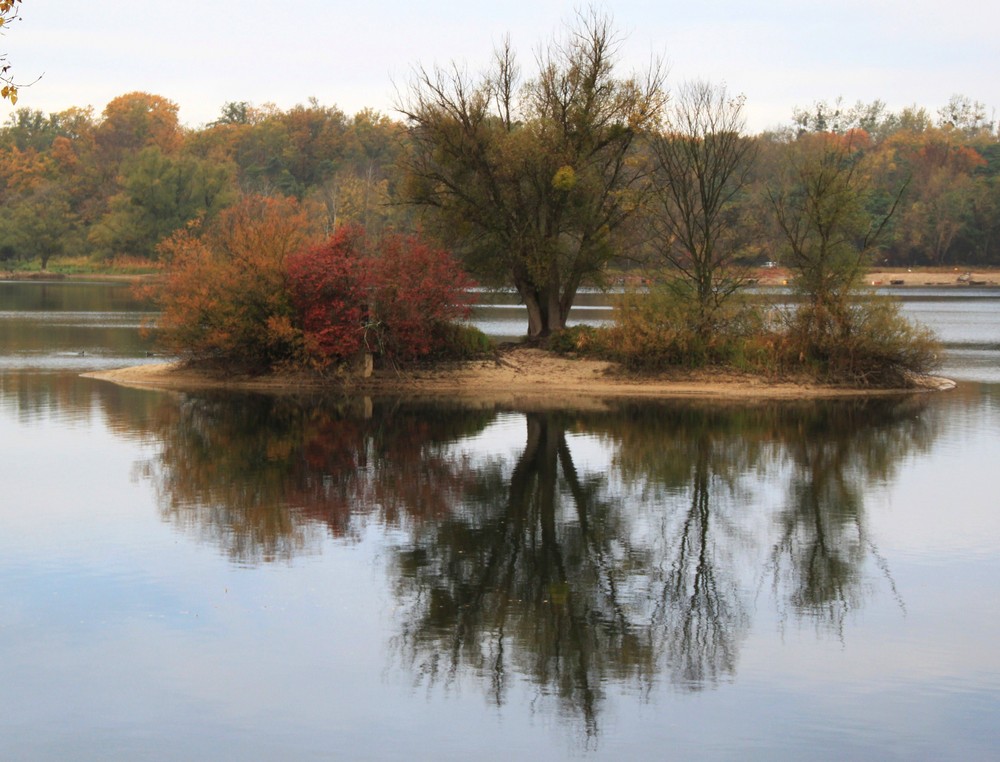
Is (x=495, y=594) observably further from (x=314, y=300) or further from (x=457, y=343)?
(x=457, y=343)

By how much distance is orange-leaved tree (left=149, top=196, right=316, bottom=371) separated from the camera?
3183 cm

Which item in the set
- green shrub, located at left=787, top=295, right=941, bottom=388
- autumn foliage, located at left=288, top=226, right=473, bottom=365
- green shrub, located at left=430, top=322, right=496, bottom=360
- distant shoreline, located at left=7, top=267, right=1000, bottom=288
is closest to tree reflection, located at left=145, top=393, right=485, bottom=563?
autumn foliage, located at left=288, top=226, right=473, bottom=365

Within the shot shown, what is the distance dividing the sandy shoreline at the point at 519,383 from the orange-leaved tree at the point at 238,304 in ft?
2.47

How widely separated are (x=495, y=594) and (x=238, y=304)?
67.5ft

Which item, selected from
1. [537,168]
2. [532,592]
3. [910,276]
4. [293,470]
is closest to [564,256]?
[537,168]

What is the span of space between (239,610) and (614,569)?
4372 mm

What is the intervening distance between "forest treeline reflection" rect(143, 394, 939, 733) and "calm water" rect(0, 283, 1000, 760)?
0.06m

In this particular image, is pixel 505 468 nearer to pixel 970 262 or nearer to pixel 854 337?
pixel 854 337

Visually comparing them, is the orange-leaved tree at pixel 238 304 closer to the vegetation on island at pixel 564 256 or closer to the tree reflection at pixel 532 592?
the vegetation on island at pixel 564 256

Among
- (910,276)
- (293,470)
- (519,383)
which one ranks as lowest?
(293,470)

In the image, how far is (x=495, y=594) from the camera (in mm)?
12984

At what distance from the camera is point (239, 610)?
12328 millimetres

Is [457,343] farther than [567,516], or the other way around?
[457,343]

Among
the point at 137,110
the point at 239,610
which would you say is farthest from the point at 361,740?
the point at 137,110
